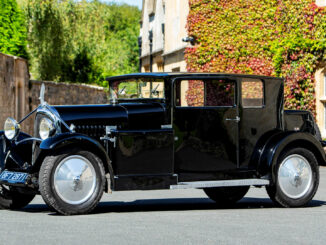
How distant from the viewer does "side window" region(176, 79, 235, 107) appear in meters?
9.37

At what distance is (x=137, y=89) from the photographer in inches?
388

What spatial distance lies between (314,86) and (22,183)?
53.6 ft

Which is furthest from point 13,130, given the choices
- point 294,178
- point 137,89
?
point 294,178

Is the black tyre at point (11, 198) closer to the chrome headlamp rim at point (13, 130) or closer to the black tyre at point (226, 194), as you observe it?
the chrome headlamp rim at point (13, 130)

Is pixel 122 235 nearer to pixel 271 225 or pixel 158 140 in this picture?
pixel 271 225

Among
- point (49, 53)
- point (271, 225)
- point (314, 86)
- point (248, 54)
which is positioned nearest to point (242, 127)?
point (271, 225)

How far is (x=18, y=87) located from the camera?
77.0 ft

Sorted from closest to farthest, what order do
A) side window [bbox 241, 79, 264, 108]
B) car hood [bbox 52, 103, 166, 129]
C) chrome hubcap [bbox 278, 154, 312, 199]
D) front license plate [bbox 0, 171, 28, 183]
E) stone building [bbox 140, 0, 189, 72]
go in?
front license plate [bbox 0, 171, 28, 183]
car hood [bbox 52, 103, 166, 129]
chrome hubcap [bbox 278, 154, 312, 199]
side window [bbox 241, 79, 264, 108]
stone building [bbox 140, 0, 189, 72]

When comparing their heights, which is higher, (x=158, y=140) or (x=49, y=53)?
(x=49, y=53)

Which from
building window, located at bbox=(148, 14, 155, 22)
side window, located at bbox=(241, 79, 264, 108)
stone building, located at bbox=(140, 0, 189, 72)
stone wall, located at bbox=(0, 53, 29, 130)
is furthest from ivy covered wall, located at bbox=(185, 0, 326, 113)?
side window, located at bbox=(241, 79, 264, 108)

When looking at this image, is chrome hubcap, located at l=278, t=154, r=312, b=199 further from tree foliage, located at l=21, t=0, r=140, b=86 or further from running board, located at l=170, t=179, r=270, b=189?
tree foliage, located at l=21, t=0, r=140, b=86

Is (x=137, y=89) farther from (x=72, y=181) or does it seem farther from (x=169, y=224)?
(x=169, y=224)

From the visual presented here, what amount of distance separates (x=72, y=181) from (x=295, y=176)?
9.92 ft

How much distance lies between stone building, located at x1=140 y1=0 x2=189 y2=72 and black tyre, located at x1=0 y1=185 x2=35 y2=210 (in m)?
21.0
